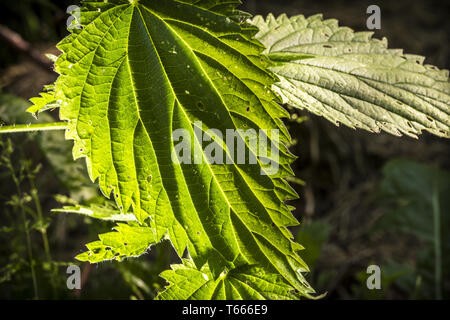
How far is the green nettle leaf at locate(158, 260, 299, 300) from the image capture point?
0.97 meters

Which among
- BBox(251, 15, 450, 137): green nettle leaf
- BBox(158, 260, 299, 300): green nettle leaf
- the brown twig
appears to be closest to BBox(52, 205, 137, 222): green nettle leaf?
BBox(158, 260, 299, 300): green nettle leaf

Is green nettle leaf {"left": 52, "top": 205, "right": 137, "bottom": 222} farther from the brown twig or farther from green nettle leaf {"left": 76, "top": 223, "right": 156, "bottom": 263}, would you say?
the brown twig

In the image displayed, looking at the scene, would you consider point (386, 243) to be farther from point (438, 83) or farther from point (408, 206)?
point (438, 83)

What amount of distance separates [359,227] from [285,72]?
1.67m

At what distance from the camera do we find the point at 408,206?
231 cm

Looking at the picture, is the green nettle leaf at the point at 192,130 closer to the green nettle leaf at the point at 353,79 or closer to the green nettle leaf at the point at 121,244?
the green nettle leaf at the point at 121,244

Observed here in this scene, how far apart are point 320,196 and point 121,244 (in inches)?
73.8

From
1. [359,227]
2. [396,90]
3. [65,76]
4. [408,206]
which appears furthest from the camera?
[359,227]

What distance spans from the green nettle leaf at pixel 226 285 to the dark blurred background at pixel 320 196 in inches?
15.7

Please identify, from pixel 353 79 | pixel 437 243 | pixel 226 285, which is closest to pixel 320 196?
pixel 437 243

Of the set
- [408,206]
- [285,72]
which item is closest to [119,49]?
[285,72]

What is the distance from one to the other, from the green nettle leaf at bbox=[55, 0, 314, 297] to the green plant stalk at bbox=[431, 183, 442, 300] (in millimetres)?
1410

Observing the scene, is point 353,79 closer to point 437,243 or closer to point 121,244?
point 121,244

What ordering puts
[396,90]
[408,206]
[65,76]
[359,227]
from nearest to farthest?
[65,76] < [396,90] < [408,206] < [359,227]
